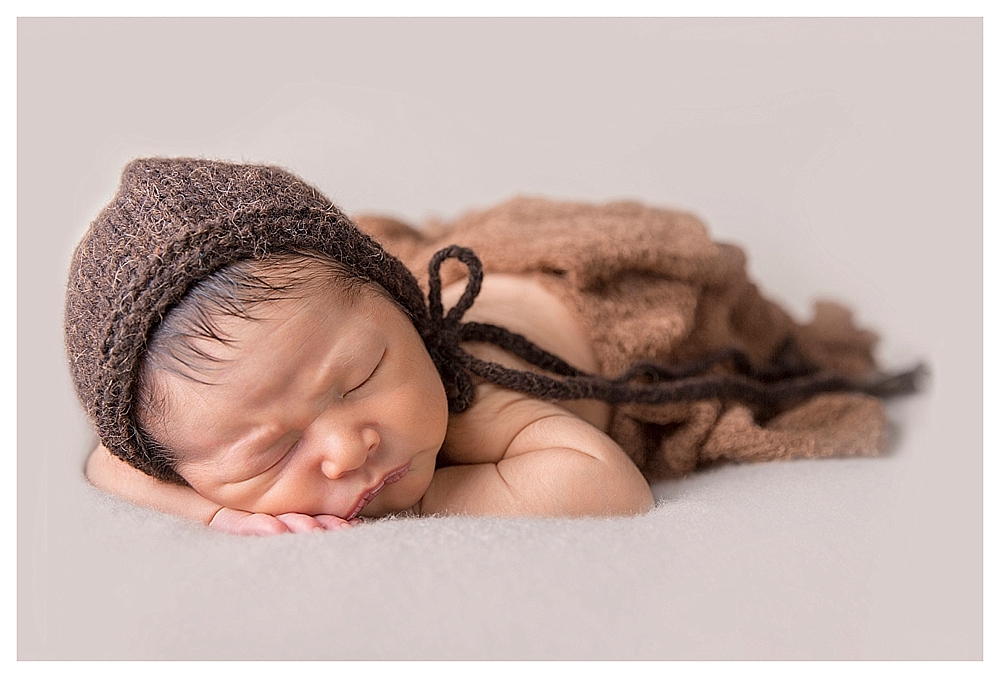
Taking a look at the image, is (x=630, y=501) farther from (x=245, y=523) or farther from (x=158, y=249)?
(x=158, y=249)

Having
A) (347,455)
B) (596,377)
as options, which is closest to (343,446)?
(347,455)

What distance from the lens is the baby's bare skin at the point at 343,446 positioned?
0.96 m

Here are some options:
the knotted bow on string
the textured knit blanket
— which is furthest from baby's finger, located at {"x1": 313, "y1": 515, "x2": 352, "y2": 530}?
the textured knit blanket

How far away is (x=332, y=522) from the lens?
3.23 feet

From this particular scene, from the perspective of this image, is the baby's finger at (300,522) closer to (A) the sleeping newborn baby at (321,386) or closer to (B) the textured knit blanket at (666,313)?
(A) the sleeping newborn baby at (321,386)

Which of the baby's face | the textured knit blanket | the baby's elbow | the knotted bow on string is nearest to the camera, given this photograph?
the baby's face

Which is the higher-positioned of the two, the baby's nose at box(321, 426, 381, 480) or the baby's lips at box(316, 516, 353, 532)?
the baby's nose at box(321, 426, 381, 480)

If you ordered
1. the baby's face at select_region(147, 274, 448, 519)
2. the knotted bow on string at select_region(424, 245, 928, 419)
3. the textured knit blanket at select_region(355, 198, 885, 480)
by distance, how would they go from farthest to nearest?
1. the textured knit blanket at select_region(355, 198, 885, 480)
2. the knotted bow on string at select_region(424, 245, 928, 419)
3. the baby's face at select_region(147, 274, 448, 519)

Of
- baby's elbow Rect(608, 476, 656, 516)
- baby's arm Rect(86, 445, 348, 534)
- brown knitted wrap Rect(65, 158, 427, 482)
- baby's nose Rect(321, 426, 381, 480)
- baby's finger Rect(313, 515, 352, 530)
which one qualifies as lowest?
baby's arm Rect(86, 445, 348, 534)

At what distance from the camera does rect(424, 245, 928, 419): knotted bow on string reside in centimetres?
122

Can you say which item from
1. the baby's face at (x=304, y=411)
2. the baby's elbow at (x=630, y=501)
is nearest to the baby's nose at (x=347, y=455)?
the baby's face at (x=304, y=411)

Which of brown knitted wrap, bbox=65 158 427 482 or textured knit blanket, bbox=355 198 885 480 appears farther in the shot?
textured knit blanket, bbox=355 198 885 480

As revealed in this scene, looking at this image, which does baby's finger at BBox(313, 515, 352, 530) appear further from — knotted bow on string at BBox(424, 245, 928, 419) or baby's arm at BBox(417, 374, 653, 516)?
knotted bow on string at BBox(424, 245, 928, 419)

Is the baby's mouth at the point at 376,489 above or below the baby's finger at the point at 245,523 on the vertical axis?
above
